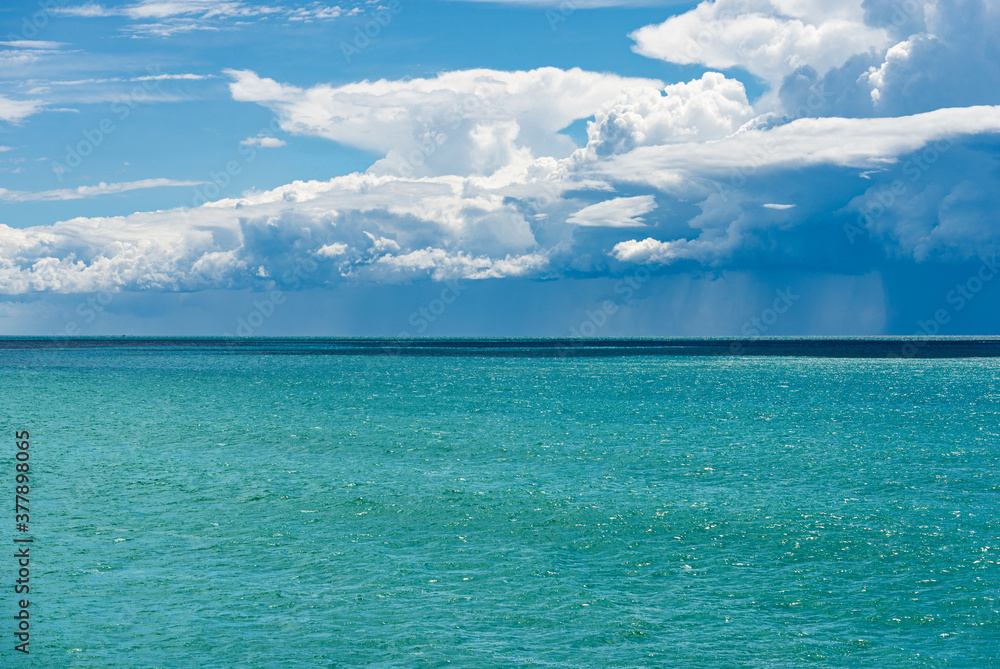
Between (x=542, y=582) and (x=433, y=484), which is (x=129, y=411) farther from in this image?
(x=542, y=582)

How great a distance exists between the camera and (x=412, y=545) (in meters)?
25.6

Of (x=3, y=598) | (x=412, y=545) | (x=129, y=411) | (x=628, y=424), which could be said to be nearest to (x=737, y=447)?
(x=628, y=424)

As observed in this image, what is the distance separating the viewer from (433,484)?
3516cm

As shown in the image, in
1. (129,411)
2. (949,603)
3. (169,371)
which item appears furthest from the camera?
(169,371)

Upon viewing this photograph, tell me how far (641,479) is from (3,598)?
24.5 meters

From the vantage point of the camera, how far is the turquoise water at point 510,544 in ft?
58.5

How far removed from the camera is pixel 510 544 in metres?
25.7

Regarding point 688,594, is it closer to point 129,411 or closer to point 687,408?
point 687,408

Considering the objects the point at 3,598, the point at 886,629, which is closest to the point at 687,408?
the point at 886,629

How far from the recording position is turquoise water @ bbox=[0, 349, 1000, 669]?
17.8 metres

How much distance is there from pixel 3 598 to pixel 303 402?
2154 inches

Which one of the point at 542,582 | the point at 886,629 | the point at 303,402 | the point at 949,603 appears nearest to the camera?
the point at 886,629

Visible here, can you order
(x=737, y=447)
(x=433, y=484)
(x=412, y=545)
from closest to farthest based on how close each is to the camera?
(x=412, y=545) < (x=433, y=484) < (x=737, y=447)

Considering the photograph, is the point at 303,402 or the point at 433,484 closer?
the point at 433,484
